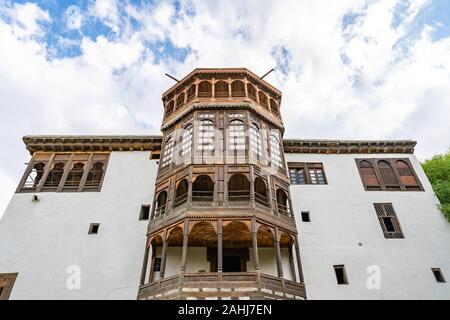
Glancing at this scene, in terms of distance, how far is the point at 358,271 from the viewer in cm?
1773

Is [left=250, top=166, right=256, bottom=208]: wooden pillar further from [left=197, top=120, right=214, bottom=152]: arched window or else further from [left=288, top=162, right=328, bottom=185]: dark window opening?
[left=288, top=162, right=328, bottom=185]: dark window opening

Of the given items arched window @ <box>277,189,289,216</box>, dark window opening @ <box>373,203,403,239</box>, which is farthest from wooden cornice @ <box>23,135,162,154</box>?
dark window opening @ <box>373,203,403,239</box>

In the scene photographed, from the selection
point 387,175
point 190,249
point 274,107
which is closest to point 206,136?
point 274,107

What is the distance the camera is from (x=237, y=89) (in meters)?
21.4

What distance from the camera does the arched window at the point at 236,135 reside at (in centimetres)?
1812

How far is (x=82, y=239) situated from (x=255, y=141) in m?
11.4

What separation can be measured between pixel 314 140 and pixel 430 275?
10.4 meters

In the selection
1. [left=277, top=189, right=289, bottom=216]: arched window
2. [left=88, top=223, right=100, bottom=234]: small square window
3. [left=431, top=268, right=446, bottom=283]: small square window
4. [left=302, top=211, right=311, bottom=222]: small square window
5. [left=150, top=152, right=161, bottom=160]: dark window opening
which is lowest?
[left=431, top=268, right=446, bottom=283]: small square window

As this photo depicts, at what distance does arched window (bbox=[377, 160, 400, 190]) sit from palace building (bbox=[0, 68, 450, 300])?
8cm

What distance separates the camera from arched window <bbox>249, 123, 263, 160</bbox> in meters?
18.2

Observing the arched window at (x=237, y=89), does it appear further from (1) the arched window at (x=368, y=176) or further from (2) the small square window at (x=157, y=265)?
(2) the small square window at (x=157, y=265)
